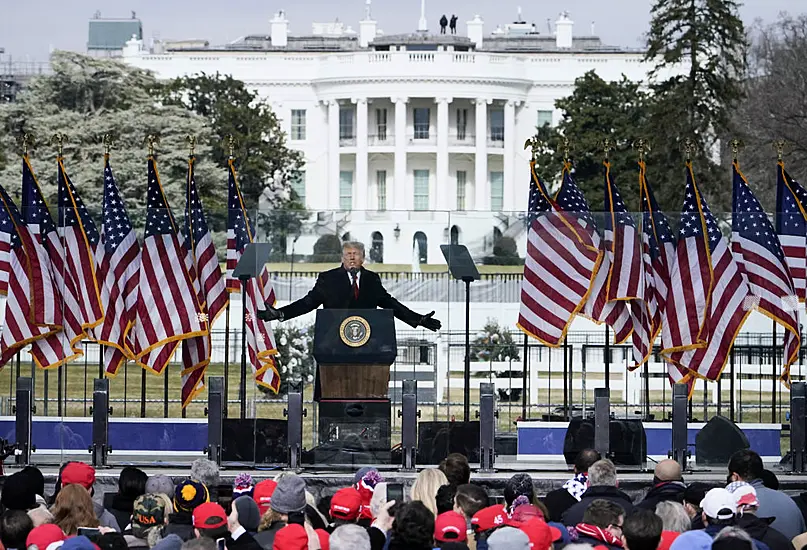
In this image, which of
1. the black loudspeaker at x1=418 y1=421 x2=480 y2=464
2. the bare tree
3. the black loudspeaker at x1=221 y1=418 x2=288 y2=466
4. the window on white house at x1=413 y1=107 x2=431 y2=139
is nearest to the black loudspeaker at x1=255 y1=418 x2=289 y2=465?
the black loudspeaker at x1=221 y1=418 x2=288 y2=466

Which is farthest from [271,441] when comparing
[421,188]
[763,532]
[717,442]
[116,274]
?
[421,188]

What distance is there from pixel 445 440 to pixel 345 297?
5.77ft

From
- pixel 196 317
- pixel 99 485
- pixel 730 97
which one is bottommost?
pixel 99 485

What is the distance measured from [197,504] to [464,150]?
87.2 m

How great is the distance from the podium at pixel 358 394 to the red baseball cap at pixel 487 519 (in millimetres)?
6841

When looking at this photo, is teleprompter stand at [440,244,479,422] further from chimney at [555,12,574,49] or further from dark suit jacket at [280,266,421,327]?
chimney at [555,12,574,49]

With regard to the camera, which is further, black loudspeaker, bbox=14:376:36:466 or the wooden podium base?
the wooden podium base

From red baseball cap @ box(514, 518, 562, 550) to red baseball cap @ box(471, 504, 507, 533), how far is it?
16.5 inches

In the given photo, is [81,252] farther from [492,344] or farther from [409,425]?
[492,344]

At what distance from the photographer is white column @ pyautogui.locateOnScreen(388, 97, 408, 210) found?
99312 millimetres

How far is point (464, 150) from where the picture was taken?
99.6m

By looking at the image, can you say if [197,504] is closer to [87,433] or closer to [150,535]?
[150,535]

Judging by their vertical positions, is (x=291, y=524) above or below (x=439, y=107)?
below

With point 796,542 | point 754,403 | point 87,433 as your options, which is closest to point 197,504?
point 796,542
